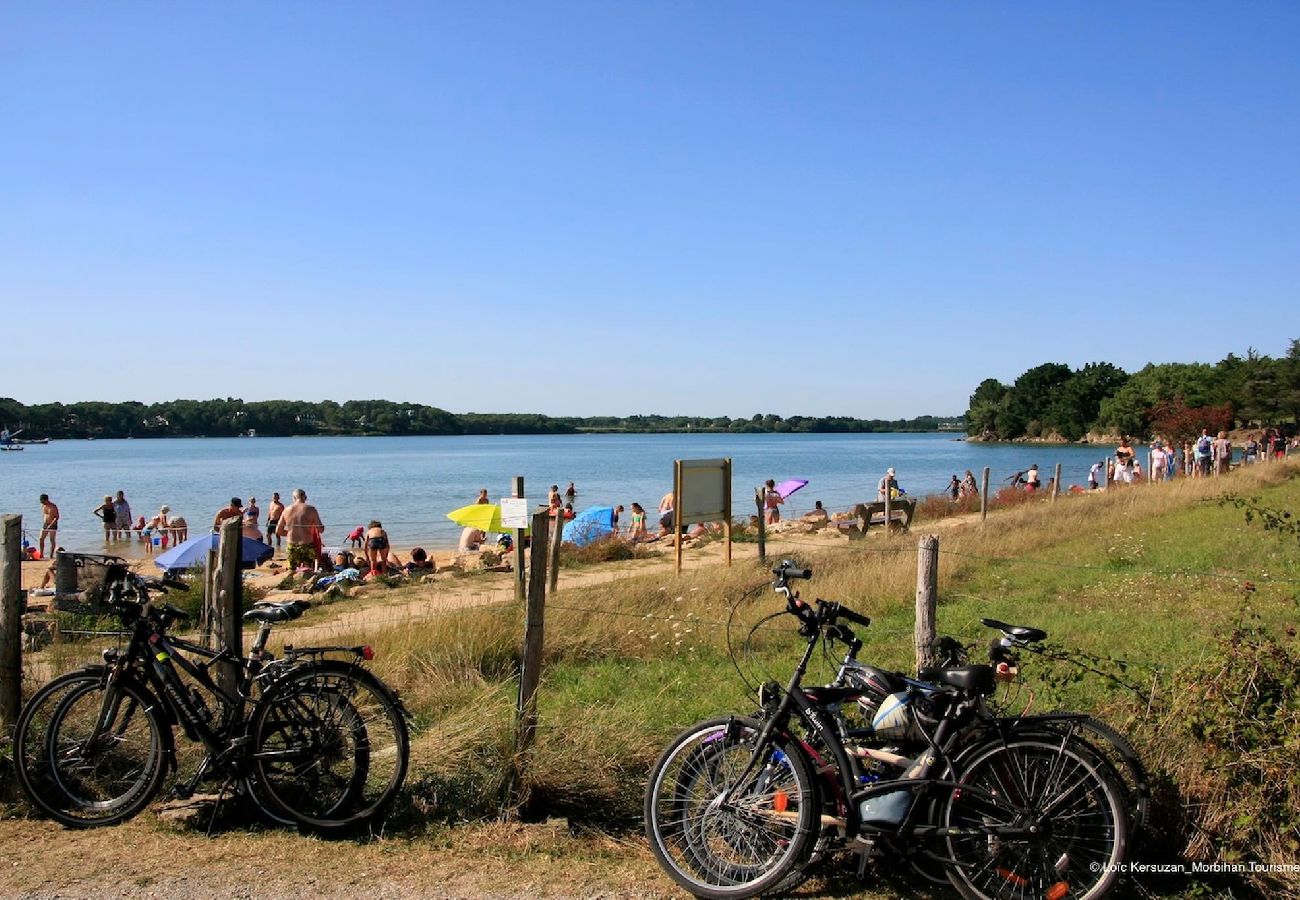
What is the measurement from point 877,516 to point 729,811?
1963cm

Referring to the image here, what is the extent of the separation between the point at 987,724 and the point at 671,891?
143 centimetres

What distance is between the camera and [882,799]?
394cm

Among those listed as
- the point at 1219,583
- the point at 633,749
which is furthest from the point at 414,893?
the point at 1219,583

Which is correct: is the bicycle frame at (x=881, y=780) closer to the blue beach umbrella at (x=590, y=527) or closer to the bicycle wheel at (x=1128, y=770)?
the bicycle wheel at (x=1128, y=770)

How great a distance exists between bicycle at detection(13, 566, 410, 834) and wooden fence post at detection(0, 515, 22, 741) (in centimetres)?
53

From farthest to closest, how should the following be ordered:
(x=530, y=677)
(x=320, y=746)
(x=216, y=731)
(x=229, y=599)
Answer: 1. (x=229, y=599)
2. (x=530, y=677)
3. (x=216, y=731)
4. (x=320, y=746)

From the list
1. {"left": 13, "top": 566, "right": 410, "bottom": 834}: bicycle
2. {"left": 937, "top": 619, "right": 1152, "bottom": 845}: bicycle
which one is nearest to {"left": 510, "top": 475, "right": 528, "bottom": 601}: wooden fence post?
{"left": 13, "top": 566, "right": 410, "bottom": 834}: bicycle

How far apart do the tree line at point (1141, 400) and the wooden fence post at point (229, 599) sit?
1854 inches

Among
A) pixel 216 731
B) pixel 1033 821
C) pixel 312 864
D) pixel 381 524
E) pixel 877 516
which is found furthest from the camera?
pixel 381 524

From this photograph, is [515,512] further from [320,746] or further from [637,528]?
[637,528]

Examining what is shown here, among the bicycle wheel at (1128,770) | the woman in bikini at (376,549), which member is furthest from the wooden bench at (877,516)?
the bicycle wheel at (1128,770)

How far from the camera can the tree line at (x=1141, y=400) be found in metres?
60.5

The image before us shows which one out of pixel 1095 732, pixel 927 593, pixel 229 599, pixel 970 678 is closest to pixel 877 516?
pixel 927 593

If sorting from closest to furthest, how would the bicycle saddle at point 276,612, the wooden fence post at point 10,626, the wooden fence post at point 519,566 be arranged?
the bicycle saddle at point 276,612, the wooden fence post at point 10,626, the wooden fence post at point 519,566
